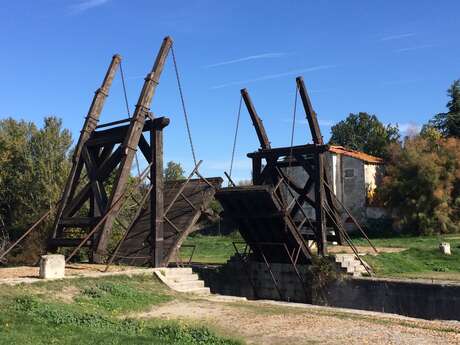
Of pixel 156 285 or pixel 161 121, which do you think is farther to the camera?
pixel 161 121

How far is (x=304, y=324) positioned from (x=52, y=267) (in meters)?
6.77

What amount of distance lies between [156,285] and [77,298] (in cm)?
309

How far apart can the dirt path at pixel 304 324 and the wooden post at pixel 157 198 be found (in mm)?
4072

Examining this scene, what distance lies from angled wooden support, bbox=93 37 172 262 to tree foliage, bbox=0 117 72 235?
429 inches

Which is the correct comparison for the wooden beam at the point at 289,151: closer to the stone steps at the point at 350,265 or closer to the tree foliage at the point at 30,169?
the stone steps at the point at 350,265

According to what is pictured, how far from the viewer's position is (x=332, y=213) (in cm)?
2316

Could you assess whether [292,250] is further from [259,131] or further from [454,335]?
[454,335]

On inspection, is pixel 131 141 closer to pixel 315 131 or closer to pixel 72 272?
pixel 72 272

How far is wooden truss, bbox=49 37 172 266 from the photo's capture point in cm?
1791

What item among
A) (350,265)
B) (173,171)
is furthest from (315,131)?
(173,171)

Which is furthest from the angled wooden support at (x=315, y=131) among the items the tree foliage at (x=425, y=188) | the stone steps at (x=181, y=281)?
the tree foliage at (x=425, y=188)

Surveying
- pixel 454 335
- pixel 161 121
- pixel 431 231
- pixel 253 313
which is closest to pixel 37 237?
pixel 161 121

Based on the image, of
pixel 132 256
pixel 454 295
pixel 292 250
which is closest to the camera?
pixel 454 295

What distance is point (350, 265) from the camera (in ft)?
69.0
